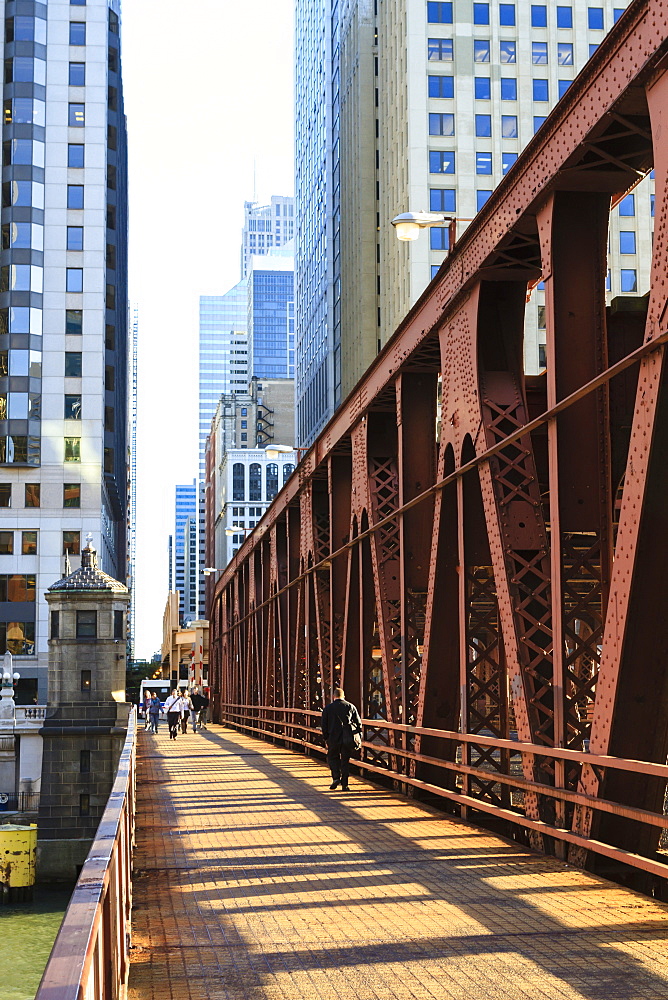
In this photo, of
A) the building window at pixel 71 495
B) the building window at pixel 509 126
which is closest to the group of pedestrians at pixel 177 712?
the building window at pixel 71 495

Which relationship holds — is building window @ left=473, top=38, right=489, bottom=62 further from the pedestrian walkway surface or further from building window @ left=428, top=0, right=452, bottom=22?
the pedestrian walkway surface

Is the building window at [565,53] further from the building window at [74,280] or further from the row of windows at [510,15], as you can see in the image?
the building window at [74,280]

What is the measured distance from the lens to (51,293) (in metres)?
80.4

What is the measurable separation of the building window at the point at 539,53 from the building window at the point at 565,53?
2.58 feet

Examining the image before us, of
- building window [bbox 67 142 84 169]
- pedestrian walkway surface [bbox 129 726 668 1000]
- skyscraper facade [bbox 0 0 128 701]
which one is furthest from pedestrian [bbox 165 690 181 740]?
building window [bbox 67 142 84 169]

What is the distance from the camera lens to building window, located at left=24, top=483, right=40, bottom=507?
257 feet

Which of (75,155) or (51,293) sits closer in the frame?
(51,293)

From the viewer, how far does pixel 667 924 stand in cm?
761

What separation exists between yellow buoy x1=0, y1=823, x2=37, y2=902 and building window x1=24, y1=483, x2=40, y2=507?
35.9 m

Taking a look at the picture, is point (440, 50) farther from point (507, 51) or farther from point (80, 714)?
point (80, 714)

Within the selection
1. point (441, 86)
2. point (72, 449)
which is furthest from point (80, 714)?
point (441, 86)

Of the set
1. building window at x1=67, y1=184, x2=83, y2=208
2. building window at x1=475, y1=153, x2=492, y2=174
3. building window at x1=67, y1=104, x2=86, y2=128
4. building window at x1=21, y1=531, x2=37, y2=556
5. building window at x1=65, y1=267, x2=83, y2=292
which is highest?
building window at x1=67, y1=104, x2=86, y2=128

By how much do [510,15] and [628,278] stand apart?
16055 mm

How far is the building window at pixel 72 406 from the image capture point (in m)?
79.8
